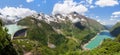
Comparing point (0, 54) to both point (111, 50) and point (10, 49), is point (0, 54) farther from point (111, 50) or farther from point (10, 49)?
point (111, 50)

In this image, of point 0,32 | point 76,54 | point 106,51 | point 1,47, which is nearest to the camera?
point 1,47

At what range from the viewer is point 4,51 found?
46281 millimetres

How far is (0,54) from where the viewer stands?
147 ft

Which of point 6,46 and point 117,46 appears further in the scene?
point 117,46

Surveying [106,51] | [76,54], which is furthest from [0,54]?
[76,54]

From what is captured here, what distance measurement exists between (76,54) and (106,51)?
15.5 metres

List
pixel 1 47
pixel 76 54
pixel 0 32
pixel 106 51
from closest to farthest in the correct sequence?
1. pixel 1 47
2. pixel 0 32
3. pixel 106 51
4. pixel 76 54

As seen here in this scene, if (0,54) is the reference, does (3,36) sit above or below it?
above

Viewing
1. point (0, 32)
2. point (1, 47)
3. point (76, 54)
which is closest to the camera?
point (1, 47)

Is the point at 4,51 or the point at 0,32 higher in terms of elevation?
the point at 0,32

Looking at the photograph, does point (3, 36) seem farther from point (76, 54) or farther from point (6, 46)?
point (76, 54)

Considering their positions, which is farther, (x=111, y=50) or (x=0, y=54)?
(x=111, y=50)

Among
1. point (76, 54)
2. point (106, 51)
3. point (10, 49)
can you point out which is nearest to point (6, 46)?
point (10, 49)

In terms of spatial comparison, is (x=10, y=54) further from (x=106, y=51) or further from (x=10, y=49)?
(x=106, y=51)
